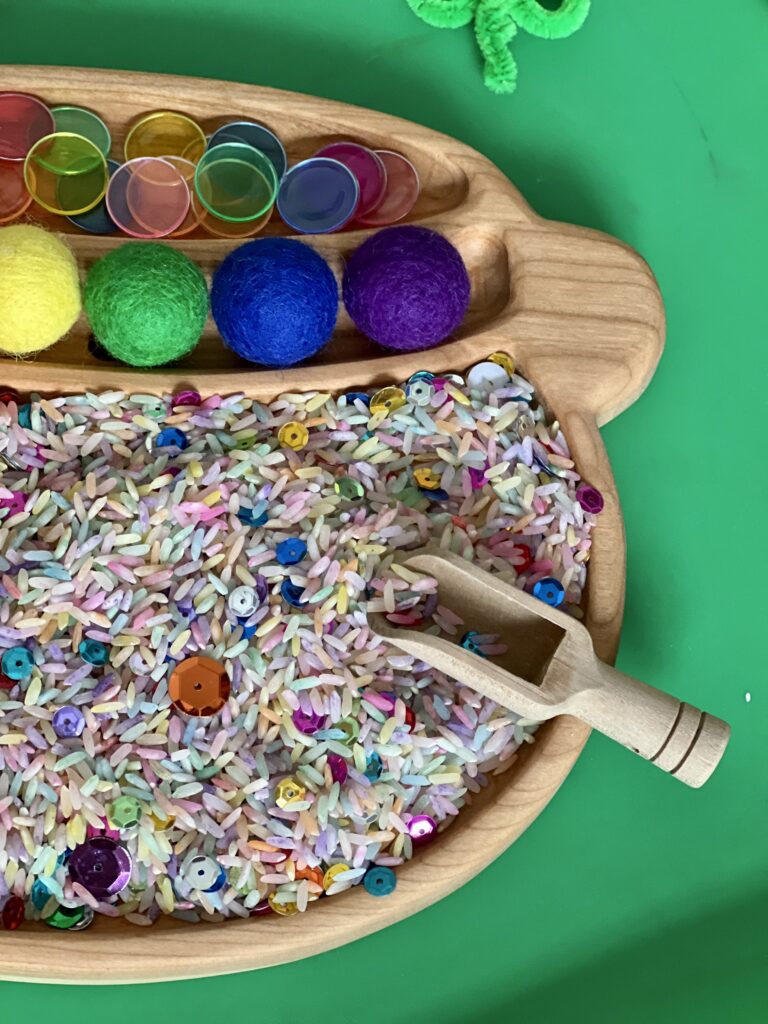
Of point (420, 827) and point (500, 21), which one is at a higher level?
point (500, 21)

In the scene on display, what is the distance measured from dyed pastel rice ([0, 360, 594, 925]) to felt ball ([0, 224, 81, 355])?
7 cm

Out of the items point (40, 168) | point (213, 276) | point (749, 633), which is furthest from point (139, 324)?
point (749, 633)

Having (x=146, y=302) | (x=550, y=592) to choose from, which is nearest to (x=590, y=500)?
(x=550, y=592)

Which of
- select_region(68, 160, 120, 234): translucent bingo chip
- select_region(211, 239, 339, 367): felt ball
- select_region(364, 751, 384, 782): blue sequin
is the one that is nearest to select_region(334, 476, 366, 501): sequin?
select_region(211, 239, 339, 367): felt ball

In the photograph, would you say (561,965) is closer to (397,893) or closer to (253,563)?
(397,893)

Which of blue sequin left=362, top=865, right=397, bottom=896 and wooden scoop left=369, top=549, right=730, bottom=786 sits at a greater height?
wooden scoop left=369, top=549, right=730, bottom=786

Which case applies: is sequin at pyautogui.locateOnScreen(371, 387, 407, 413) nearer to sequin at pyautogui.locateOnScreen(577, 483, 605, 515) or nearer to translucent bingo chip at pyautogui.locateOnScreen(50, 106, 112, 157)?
sequin at pyautogui.locateOnScreen(577, 483, 605, 515)

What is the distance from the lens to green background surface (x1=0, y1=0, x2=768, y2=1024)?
1.04 meters

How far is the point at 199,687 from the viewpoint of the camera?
941mm

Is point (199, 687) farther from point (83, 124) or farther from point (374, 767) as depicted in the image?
point (83, 124)

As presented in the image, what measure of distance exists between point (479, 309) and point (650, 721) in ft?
1.50

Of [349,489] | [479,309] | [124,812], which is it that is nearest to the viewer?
[124,812]

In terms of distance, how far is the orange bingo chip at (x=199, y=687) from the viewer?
0.94 m

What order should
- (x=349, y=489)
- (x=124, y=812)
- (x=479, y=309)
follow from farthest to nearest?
(x=479, y=309) < (x=349, y=489) < (x=124, y=812)
